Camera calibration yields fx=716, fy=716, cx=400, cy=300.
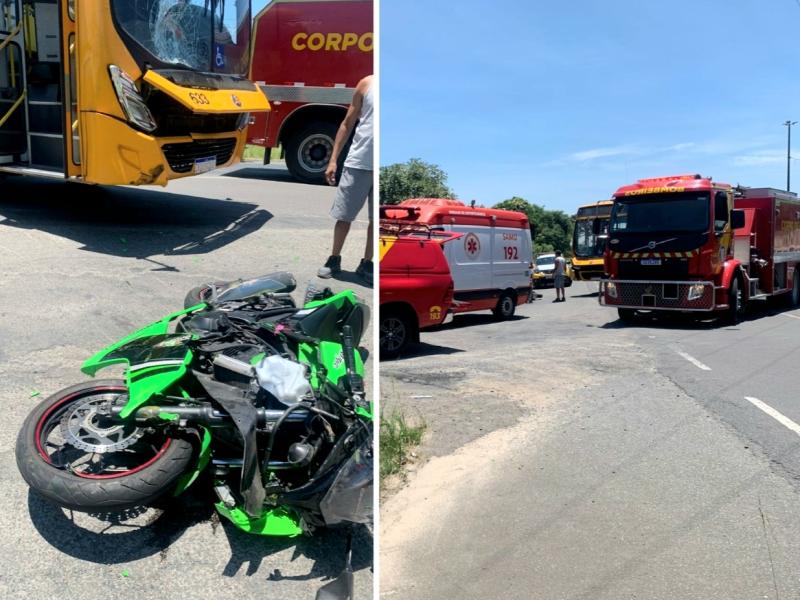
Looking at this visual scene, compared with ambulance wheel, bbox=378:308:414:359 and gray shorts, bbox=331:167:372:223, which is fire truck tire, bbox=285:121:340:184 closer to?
gray shorts, bbox=331:167:372:223

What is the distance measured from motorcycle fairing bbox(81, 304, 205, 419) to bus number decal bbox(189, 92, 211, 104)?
56 cm

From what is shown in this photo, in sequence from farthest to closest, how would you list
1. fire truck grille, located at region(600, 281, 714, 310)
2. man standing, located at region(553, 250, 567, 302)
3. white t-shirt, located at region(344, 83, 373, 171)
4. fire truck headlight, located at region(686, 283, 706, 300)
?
man standing, located at region(553, 250, 567, 302) → fire truck headlight, located at region(686, 283, 706, 300) → fire truck grille, located at region(600, 281, 714, 310) → white t-shirt, located at region(344, 83, 373, 171)

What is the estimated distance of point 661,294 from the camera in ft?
17.2

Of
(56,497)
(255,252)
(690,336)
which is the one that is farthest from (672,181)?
(56,497)

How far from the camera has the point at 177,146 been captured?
2111 mm

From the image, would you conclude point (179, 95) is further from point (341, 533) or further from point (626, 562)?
point (626, 562)

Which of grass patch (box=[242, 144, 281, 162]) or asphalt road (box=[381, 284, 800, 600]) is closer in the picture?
asphalt road (box=[381, 284, 800, 600])

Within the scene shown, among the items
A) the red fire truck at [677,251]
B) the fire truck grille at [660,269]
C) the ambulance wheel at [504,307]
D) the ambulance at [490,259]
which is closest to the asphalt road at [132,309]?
the ambulance at [490,259]

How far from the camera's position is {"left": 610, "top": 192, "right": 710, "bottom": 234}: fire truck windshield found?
6023 mm

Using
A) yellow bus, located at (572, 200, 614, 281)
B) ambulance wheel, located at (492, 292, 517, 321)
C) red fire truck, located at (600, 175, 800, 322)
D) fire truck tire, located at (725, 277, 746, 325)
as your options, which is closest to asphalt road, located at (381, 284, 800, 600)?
ambulance wheel, located at (492, 292, 517, 321)

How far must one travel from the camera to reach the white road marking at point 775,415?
311 cm

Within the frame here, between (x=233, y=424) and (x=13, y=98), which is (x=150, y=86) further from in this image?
(x=233, y=424)

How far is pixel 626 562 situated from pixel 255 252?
4.62 feet

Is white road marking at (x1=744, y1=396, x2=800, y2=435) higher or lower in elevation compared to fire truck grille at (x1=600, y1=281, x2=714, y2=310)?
lower
